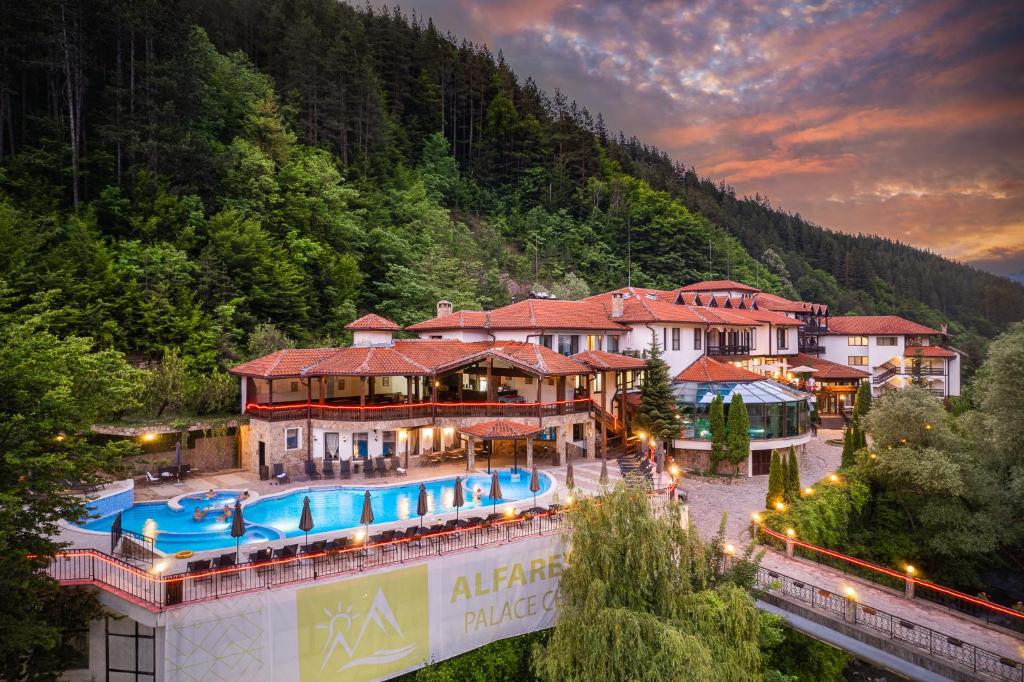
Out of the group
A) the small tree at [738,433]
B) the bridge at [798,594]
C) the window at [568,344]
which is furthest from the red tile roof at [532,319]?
the bridge at [798,594]

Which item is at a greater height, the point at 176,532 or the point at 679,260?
the point at 679,260

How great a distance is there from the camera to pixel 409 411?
81.5 feet

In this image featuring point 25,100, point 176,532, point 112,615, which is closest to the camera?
point 112,615

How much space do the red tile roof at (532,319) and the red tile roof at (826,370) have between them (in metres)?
23.0

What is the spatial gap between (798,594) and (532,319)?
18687 millimetres

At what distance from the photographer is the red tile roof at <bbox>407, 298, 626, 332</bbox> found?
31359 mm

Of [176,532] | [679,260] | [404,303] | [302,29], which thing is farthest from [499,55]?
[176,532]

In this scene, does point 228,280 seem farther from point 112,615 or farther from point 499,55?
point 499,55

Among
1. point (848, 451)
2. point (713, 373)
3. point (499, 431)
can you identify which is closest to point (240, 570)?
point (499, 431)

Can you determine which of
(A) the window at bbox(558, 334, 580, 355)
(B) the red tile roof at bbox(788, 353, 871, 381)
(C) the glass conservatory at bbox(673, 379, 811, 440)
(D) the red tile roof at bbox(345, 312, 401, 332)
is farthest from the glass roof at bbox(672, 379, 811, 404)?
(D) the red tile roof at bbox(345, 312, 401, 332)

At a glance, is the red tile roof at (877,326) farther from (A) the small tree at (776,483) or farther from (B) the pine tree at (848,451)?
(A) the small tree at (776,483)

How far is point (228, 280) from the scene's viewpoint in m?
31.1

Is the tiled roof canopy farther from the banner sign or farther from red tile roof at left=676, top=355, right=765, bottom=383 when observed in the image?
the banner sign

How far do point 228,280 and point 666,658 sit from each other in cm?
2983
